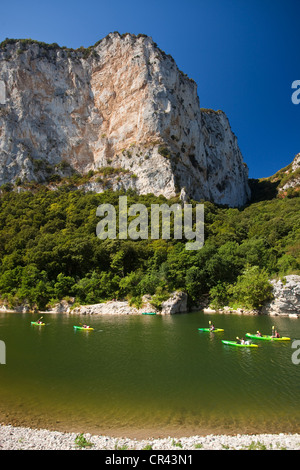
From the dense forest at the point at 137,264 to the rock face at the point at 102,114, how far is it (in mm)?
24379

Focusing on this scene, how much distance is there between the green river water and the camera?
8.57 m

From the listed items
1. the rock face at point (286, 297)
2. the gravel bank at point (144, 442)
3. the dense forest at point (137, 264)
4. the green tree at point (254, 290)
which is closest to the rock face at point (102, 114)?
the dense forest at point (137, 264)

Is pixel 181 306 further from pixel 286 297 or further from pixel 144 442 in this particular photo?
pixel 144 442

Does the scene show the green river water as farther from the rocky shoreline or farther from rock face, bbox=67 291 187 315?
rock face, bbox=67 291 187 315

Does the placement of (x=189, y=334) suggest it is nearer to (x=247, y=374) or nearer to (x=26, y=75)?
(x=247, y=374)

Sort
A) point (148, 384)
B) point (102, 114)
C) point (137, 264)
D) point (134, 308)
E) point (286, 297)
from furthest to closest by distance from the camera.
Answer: point (102, 114) < point (137, 264) < point (134, 308) < point (286, 297) < point (148, 384)

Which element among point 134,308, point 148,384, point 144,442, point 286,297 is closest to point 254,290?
point 286,297

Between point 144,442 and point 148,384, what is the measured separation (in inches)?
180

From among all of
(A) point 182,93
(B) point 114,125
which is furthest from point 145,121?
(A) point 182,93

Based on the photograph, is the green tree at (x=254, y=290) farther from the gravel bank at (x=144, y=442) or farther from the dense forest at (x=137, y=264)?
the gravel bank at (x=144, y=442)

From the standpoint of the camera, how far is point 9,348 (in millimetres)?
17594

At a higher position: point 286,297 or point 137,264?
point 137,264

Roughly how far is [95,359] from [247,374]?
25.9ft

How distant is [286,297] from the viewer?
30906mm
